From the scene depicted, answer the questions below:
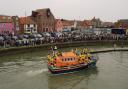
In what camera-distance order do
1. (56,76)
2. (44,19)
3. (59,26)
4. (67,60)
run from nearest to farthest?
(56,76)
(67,60)
(44,19)
(59,26)

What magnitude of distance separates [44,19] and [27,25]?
8.23 meters

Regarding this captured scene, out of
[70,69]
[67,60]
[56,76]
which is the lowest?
[56,76]

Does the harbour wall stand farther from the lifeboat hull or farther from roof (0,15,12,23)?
roof (0,15,12,23)

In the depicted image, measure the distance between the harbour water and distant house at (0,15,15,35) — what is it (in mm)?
31276

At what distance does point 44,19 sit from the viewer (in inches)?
3489

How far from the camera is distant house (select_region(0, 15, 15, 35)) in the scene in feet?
243

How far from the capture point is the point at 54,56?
113 feet

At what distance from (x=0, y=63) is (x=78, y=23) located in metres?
92.7

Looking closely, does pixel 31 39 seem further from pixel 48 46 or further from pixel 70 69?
pixel 70 69

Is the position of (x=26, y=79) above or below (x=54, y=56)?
below

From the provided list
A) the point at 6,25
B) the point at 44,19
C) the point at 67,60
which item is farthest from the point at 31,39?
the point at 44,19

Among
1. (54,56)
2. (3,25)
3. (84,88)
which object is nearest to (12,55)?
(54,56)

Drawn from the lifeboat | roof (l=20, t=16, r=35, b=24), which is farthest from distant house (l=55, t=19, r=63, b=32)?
the lifeboat

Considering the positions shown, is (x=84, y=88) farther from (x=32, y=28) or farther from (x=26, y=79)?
(x=32, y=28)
